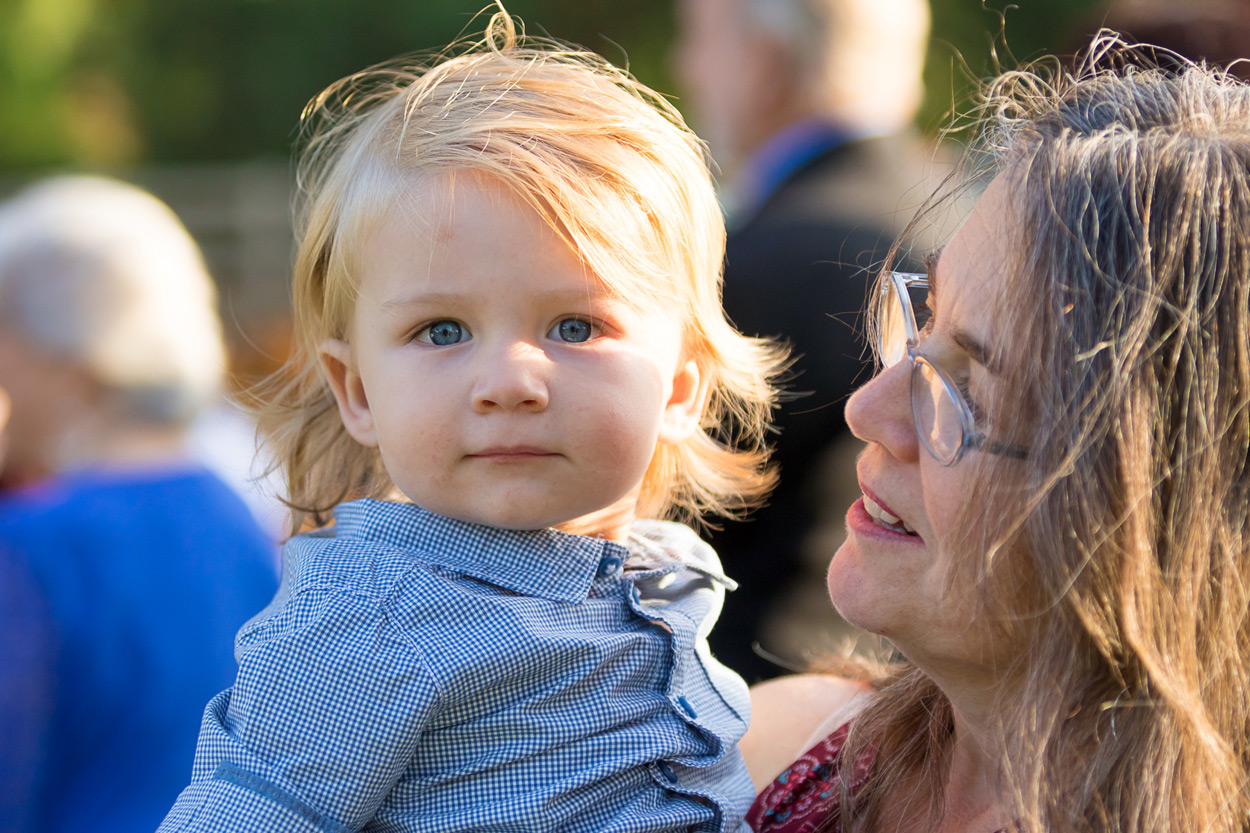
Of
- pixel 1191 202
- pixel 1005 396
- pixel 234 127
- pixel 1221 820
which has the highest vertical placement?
pixel 1191 202

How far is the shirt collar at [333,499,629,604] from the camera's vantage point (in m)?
1.49

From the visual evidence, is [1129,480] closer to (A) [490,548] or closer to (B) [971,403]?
(B) [971,403]

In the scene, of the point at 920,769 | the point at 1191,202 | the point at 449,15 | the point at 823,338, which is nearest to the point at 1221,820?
the point at 920,769

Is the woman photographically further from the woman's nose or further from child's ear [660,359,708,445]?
child's ear [660,359,708,445]

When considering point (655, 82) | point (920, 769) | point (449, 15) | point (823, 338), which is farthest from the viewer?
point (655, 82)

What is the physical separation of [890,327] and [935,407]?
331mm

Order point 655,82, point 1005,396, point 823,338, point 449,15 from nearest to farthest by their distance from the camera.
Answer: point 1005,396 < point 823,338 < point 449,15 < point 655,82

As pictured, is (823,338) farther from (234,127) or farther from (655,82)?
(234,127)

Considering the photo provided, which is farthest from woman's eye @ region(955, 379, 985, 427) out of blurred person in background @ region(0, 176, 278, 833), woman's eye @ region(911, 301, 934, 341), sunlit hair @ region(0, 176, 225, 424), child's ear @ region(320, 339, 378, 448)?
sunlit hair @ region(0, 176, 225, 424)

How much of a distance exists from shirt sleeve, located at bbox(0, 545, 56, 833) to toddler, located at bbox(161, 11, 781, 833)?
1.46 meters

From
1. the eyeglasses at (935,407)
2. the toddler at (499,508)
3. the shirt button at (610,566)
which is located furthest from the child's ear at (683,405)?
the eyeglasses at (935,407)

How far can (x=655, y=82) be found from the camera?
14359 millimetres

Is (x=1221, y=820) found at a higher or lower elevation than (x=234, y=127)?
higher

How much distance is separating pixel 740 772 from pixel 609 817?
0.92 ft
